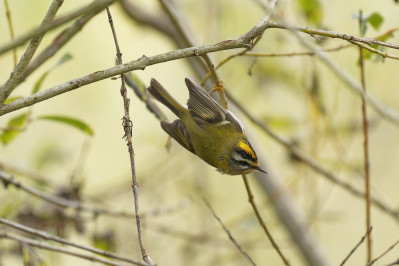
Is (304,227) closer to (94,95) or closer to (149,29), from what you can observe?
(149,29)

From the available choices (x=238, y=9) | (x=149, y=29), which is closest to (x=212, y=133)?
(x=149, y=29)

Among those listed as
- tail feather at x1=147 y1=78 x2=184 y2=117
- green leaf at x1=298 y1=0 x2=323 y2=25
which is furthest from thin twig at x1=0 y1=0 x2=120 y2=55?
green leaf at x1=298 y1=0 x2=323 y2=25

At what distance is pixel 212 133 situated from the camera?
2.87 meters

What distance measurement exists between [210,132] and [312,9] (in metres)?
0.83

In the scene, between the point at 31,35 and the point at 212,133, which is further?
the point at 212,133

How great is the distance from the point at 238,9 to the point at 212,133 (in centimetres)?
278

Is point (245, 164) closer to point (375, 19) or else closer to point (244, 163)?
point (244, 163)

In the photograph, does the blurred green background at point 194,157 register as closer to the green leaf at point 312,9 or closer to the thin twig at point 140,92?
the green leaf at point 312,9

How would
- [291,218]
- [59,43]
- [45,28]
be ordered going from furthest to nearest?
[291,218], [59,43], [45,28]

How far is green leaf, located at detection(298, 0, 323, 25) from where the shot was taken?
285cm

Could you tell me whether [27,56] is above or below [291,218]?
below

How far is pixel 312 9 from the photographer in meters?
2.92

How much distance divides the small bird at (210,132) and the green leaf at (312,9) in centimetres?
71

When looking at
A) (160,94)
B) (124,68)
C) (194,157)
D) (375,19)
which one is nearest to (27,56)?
(124,68)
